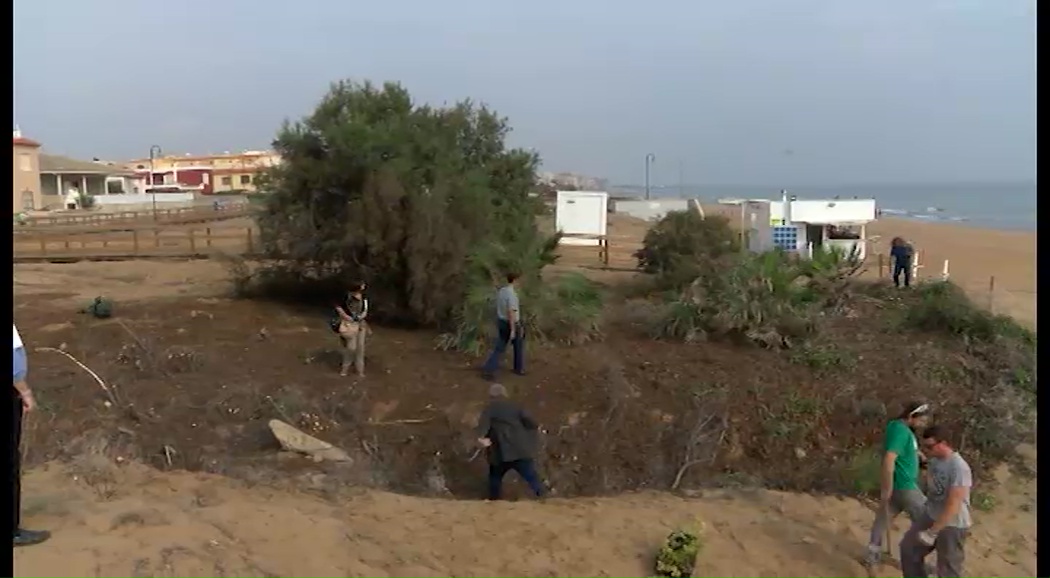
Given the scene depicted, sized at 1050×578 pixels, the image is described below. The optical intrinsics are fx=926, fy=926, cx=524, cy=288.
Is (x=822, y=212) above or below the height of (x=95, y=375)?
above

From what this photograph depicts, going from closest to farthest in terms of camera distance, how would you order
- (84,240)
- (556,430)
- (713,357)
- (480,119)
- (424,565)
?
(424,565) < (556,430) < (713,357) < (480,119) < (84,240)

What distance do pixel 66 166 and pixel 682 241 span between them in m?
57.6

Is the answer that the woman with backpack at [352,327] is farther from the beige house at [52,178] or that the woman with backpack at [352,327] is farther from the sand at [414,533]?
the beige house at [52,178]

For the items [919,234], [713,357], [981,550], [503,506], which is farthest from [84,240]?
[919,234]

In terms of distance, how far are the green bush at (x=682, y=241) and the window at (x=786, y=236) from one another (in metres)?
1.49

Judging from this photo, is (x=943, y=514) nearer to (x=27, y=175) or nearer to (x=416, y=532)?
(x=416, y=532)

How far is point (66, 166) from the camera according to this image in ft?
213

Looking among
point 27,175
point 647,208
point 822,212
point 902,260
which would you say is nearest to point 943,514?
point 902,260

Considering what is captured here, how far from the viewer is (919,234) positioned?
165 ft

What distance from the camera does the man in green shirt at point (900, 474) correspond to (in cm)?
614

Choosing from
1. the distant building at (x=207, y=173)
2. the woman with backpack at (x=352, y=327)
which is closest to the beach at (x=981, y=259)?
the woman with backpack at (x=352, y=327)

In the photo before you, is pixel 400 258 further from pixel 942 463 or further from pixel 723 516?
pixel 942 463

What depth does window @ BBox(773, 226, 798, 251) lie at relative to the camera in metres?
22.8

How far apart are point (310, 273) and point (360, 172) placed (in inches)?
84.5
